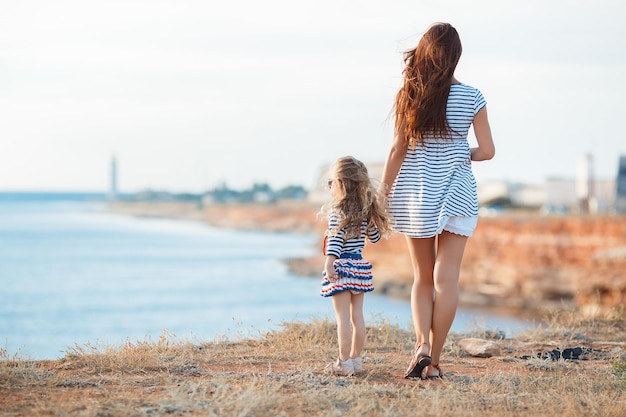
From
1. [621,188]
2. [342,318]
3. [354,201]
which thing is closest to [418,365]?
[342,318]

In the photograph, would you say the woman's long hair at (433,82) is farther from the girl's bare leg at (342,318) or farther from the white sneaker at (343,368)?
the white sneaker at (343,368)

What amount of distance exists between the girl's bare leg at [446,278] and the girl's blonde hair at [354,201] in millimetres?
387

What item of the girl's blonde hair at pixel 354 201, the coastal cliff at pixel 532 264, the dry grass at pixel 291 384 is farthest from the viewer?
the coastal cliff at pixel 532 264

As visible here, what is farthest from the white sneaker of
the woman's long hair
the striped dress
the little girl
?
the woman's long hair

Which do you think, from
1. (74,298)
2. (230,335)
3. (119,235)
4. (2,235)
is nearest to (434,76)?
(230,335)

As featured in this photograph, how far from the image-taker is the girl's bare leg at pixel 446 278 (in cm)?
536

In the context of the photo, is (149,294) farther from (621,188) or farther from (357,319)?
(357,319)

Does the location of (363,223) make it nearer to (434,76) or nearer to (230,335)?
(434,76)

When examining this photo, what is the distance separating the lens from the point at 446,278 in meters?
5.38

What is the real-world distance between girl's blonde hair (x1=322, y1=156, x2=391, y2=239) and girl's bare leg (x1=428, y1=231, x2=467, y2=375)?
387 millimetres

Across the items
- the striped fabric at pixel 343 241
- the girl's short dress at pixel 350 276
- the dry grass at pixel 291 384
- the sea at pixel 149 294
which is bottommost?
the sea at pixel 149 294

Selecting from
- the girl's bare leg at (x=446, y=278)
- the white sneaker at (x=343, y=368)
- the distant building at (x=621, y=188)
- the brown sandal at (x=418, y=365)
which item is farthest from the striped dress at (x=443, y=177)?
the distant building at (x=621, y=188)

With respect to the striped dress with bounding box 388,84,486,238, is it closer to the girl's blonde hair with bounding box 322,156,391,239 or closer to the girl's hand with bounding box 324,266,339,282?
the girl's blonde hair with bounding box 322,156,391,239

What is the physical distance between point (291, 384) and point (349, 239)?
3.35 feet
